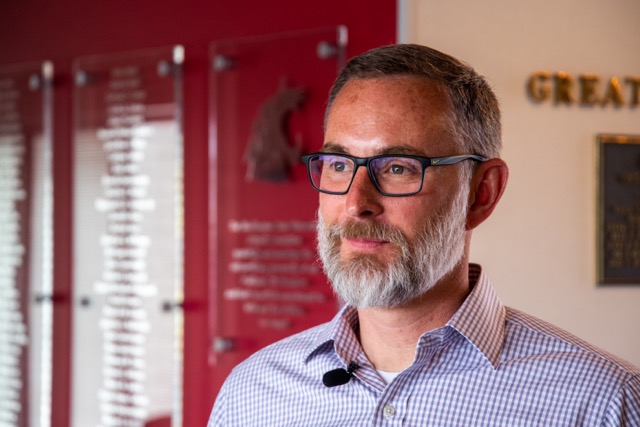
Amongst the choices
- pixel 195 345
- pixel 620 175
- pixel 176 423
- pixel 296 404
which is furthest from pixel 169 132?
pixel 296 404

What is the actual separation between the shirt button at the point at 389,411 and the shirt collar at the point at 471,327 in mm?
130

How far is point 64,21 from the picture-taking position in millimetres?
4453

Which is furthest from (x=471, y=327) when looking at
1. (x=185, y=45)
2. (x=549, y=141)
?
(x=185, y=45)

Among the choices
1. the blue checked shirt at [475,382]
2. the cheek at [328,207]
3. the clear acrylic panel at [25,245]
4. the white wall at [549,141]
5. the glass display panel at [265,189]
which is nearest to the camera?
the blue checked shirt at [475,382]

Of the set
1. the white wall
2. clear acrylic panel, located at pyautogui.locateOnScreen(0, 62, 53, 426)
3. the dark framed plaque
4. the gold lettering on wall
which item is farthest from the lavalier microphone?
clear acrylic panel, located at pyautogui.locateOnScreen(0, 62, 53, 426)

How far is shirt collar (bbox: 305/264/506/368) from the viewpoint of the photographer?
1.59m

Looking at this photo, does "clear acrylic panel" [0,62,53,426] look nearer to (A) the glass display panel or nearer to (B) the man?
(A) the glass display panel

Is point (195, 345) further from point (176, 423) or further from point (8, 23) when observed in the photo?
point (8, 23)

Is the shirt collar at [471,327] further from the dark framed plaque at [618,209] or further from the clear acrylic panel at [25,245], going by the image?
the clear acrylic panel at [25,245]

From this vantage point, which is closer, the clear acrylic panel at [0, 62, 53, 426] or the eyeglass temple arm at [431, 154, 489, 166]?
the eyeglass temple arm at [431, 154, 489, 166]

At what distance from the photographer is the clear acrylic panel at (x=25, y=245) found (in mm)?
4504

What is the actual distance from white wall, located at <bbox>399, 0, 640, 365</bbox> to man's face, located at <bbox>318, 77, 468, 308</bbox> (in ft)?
5.40

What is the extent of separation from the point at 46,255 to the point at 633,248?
2.59 metres

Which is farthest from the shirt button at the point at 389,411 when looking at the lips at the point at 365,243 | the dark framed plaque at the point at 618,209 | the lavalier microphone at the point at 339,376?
the dark framed plaque at the point at 618,209
